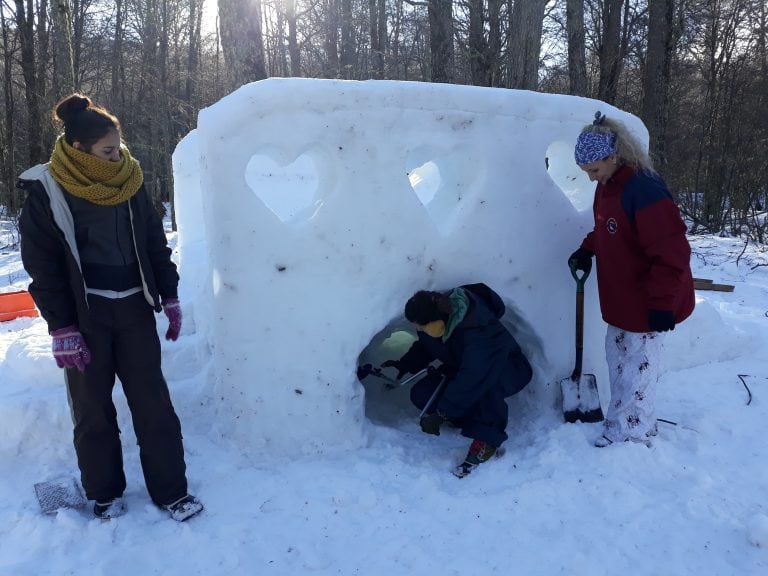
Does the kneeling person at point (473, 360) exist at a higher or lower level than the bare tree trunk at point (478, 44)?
lower

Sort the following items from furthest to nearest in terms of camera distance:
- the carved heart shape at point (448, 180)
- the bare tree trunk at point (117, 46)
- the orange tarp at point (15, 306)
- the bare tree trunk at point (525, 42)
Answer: the bare tree trunk at point (117, 46) < the bare tree trunk at point (525, 42) < the orange tarp at point (15, 306) < the carved heart shape at point (448, 180)

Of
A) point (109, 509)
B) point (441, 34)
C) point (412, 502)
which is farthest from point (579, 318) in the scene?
point (441, 34)

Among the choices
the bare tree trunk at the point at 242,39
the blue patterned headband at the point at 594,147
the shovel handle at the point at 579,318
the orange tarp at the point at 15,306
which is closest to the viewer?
the blue patterned headband at the point at 594,147

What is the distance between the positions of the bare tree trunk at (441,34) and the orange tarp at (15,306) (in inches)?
238

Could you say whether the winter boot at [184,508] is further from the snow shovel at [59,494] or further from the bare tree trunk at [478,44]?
the bare tree trunk at [478,44]

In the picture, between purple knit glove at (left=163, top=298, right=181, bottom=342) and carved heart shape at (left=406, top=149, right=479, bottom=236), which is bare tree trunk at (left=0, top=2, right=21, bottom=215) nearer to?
purple knit glove at (left=163, top=298, right=181, bottom=342)

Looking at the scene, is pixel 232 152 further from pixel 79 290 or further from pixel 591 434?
pixel 591 434

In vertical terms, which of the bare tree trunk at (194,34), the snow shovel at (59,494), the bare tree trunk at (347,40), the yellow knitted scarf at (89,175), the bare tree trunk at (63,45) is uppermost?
the bare tree trunk at (194,34)

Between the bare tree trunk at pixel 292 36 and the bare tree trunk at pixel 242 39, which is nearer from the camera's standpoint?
the bare tree trunk at pixel 242 39

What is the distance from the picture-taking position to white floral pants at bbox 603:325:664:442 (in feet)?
9.93

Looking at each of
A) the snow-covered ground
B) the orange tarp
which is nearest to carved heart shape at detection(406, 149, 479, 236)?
the snow-covered ground

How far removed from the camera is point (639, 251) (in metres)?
2.89

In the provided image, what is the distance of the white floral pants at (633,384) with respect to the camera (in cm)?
303

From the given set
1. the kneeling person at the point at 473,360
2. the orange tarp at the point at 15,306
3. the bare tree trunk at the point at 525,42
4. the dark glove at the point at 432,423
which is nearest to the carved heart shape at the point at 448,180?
the kneeling person at the point at 473,360
